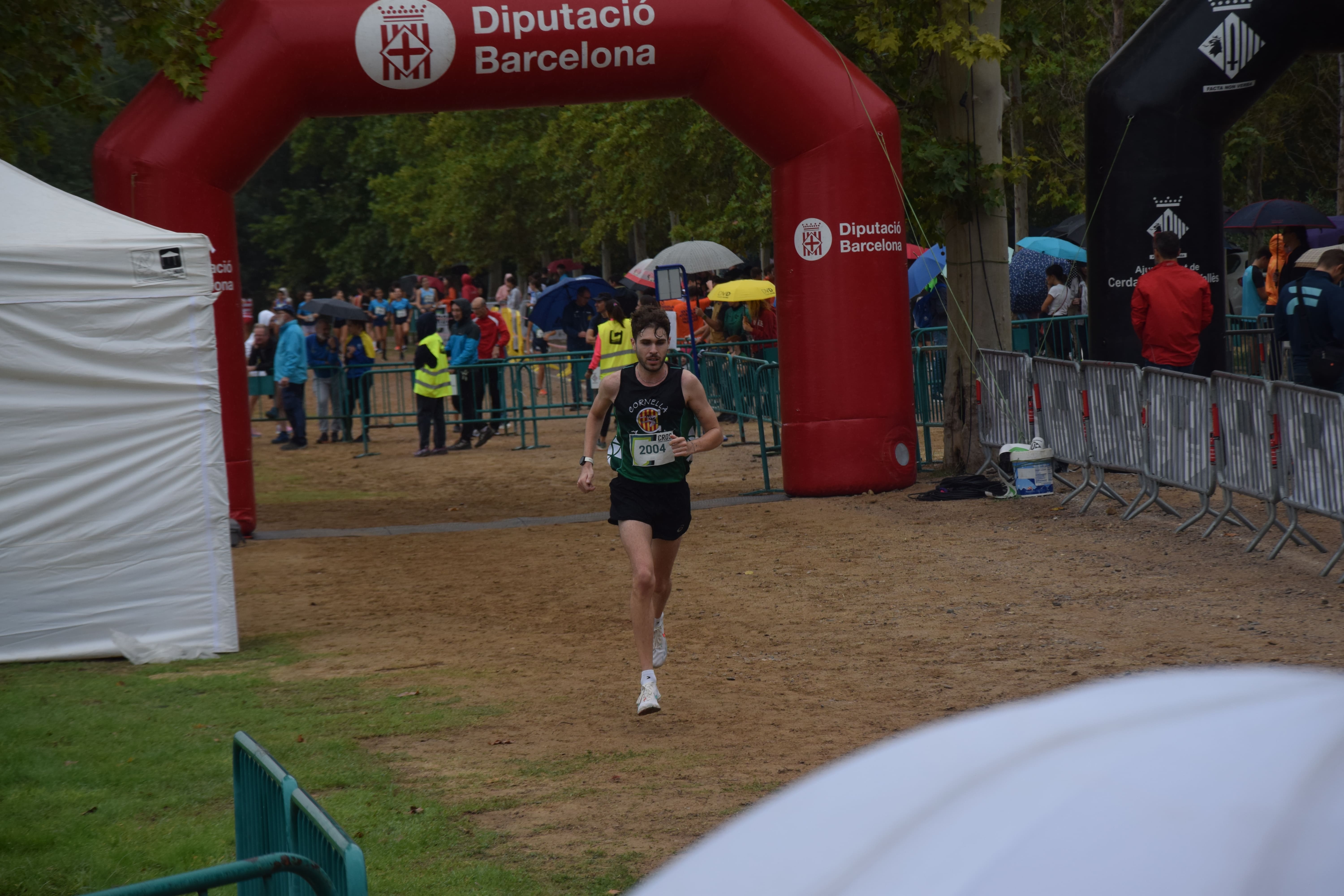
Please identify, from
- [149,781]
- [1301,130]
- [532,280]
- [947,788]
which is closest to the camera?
[947,788]

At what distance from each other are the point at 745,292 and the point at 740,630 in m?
13.0

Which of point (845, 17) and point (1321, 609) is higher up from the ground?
point (845, 17)

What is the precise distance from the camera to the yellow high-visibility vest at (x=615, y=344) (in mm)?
18406

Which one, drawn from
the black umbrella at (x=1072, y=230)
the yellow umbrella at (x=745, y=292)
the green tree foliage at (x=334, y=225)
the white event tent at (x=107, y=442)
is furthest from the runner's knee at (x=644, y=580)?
the green tree foliage at (x=334, y=225)

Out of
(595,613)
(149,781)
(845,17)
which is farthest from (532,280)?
(149,781)

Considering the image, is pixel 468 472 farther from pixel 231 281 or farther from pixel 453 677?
pixel 453 677

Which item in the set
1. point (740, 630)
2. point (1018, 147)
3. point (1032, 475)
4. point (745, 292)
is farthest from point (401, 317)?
point (740, 630)

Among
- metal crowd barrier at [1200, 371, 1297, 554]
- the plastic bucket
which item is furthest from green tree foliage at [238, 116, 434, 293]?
metal crowd barrier at [1200, 371, 1297, 554]

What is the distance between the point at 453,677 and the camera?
820 centimetres

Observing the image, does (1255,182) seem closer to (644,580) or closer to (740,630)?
(740,630)

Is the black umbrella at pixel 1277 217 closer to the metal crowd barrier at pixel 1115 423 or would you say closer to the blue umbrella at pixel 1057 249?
the blue umbrella at pixel 1057 249

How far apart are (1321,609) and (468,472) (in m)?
12.1

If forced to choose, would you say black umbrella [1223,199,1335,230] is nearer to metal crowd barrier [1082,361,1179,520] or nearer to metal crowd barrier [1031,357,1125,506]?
metal crowd barrier [1031,357,1125,506]

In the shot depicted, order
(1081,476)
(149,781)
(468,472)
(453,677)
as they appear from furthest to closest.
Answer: (468,472) < (1081,476) < (453,677) < (149,781)
